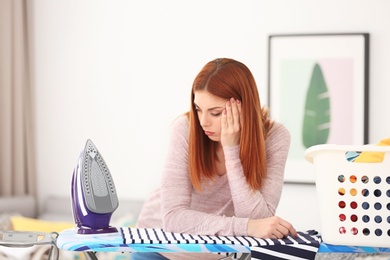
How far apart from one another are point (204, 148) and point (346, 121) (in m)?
1.68

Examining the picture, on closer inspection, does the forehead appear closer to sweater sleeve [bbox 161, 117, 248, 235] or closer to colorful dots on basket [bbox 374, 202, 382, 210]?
sweater sleeve [bbox 161, 117, 248, 235]

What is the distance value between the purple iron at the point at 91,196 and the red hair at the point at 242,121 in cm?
26

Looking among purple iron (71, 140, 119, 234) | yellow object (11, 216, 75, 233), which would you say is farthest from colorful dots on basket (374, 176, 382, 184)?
yellow object (11, 216, 75, 233)

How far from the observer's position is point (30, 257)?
2.83m

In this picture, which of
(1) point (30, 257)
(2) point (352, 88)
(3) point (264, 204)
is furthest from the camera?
(2) point (352, 88)

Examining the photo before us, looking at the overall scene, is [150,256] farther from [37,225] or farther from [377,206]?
[37,225]

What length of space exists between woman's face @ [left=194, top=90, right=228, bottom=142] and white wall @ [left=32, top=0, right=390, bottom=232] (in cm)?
171

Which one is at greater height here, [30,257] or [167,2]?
[167,2]

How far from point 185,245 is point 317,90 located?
2.08 m

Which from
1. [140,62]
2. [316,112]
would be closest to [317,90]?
[316,112]

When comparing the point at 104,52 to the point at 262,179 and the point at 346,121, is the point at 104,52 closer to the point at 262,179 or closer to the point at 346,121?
the point at 346,121

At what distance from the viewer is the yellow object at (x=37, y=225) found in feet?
11.5

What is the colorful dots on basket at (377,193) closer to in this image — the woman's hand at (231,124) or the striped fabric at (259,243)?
the striped fabric at (259,243)

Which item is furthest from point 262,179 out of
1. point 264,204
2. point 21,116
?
point 21,116
